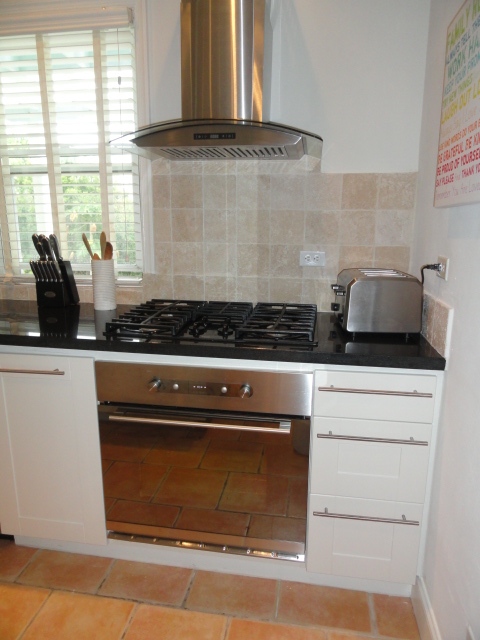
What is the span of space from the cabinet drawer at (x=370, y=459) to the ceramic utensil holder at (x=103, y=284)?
112 centimetres

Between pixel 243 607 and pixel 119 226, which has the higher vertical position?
pixel 119 226

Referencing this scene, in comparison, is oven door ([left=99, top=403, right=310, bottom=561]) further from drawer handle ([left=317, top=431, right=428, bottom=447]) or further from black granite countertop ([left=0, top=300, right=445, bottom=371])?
black granite countertop ([left=0, top=300, right=445, bottom=371])

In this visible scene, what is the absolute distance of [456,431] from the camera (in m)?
1.26

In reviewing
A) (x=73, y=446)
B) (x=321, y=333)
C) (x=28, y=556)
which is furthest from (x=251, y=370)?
(x=28, y=556)

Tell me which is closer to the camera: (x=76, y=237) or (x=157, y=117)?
(x=157, y=117)

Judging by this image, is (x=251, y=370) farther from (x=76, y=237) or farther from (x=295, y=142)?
(x=76, y=237)

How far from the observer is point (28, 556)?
1.81 metres

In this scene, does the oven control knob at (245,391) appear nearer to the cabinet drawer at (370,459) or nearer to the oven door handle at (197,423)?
the oven door handle at (197,423)

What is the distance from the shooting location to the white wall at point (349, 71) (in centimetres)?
178

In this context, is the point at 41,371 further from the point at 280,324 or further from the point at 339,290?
the point at 339,290

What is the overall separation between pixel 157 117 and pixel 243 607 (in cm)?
204

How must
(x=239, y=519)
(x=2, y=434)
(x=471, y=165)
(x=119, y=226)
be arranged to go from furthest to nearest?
(x=119, y=226) → (x=2, y=434) → (x=239, y=519) → (x=471, y=165)

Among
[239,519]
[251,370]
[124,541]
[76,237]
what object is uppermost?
[76,237]

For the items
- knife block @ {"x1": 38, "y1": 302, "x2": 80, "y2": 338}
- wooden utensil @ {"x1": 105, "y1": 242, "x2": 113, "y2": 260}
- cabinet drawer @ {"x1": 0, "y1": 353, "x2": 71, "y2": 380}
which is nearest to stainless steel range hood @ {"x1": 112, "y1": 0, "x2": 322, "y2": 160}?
wooden utensil @ {"x1": 105, "y1": 242, "x2": 113, "y2": 260}
